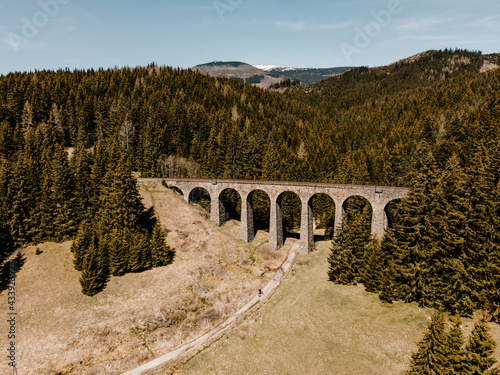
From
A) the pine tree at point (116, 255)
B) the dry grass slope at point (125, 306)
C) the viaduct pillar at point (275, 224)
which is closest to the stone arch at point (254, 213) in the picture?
the viaduct pillar at point (275, 224)

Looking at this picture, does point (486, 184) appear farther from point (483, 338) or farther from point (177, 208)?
point (177, 208)

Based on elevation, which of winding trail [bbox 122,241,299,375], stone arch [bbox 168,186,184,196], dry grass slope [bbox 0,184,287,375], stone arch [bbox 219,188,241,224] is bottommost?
winding trail [bbox 122,241,299,375]

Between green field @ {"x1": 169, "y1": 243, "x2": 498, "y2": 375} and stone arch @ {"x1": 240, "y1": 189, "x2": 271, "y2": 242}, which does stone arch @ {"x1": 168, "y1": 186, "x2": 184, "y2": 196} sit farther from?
green field @ {"x1": 169, "y1": 243, "x2": 498, "y2": 375}

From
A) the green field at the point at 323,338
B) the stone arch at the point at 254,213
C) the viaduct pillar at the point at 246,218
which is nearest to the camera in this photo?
the green field at the point at 323,338

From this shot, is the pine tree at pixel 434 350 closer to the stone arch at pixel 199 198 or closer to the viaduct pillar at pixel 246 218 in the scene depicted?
the viaduct pillar at pixel 246 218

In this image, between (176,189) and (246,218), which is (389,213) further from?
(176,189)

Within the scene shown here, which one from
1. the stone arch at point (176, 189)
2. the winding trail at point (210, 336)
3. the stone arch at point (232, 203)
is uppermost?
the stone arch at point (176, 189)

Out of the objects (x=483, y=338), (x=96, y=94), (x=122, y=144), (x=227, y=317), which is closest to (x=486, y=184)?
(x=483, y=338)

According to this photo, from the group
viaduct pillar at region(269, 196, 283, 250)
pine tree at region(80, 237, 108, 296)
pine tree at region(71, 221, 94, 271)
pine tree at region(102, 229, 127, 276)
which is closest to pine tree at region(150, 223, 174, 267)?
pine tree at region(102, 229, 127, 276)
